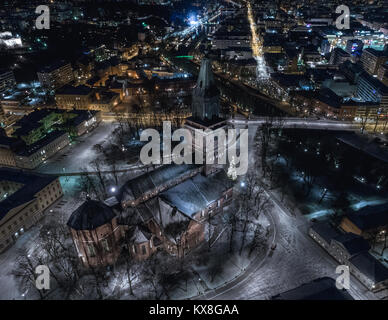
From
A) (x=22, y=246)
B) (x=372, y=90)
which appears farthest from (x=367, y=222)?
(x=372, y=90)

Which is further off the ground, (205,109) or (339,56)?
(205,109)

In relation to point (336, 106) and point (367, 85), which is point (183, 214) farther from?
point (367, 85)

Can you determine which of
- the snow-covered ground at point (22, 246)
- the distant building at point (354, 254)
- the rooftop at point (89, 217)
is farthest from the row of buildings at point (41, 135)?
the distant building at point (354, 254)

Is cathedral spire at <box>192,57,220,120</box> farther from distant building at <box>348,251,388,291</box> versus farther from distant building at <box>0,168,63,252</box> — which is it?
distant building at <box>0,168,63,252</box>

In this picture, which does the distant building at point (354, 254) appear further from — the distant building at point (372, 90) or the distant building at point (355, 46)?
the distant building at point (355, 46)

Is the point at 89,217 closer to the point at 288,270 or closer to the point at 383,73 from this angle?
the point at 288,270

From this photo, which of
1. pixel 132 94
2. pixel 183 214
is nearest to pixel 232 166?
pixel 183 214
